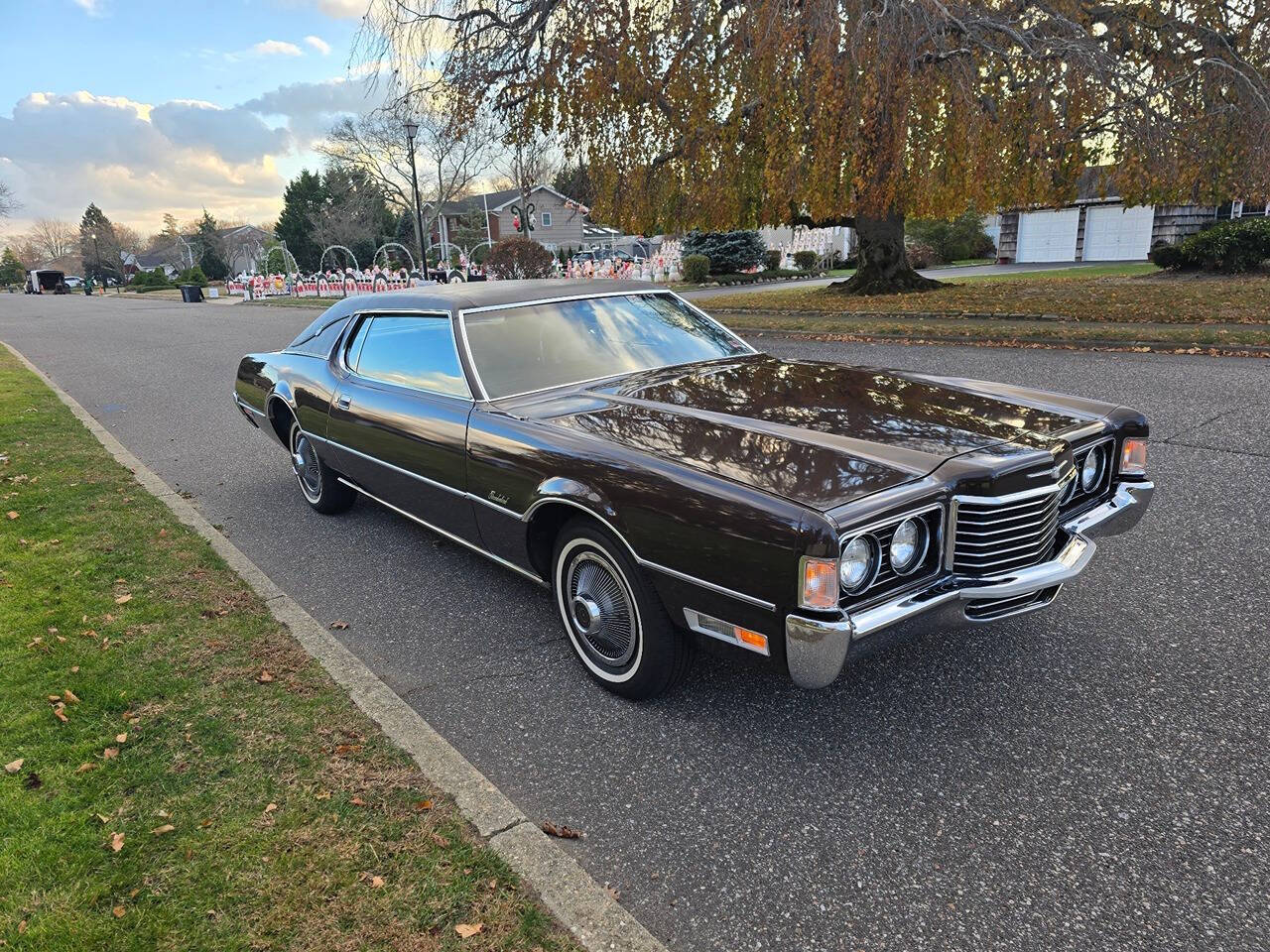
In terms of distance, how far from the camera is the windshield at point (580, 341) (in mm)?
3871

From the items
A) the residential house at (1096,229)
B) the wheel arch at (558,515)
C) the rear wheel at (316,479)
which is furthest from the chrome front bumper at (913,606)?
the residential house at (1096,229)

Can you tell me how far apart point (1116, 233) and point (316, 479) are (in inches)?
1369

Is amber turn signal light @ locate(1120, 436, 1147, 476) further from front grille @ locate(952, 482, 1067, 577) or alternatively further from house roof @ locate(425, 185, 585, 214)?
house roof @ locate(425, 185, 585, 214)

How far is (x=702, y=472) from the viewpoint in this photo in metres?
2.67

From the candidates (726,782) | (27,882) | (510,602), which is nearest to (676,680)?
(726,782)

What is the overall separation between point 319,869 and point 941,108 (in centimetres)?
1428

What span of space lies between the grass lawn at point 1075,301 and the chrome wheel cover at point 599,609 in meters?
11.5

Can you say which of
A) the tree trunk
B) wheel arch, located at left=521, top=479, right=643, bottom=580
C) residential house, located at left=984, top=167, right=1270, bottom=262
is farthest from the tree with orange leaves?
residential house, located at left=984, top=167, right=1270, bottom=262

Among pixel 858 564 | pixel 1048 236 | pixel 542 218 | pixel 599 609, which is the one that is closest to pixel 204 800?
pixel 599 609

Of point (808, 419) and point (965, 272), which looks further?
point (965, 272)

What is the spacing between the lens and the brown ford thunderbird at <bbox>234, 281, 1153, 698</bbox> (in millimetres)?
2498

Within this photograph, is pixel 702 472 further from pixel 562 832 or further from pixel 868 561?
pixel 562 832

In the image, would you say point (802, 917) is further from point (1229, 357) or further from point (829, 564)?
point (1229, 357)

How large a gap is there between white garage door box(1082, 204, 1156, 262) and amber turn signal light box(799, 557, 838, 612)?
34.8m
